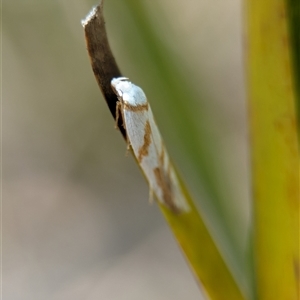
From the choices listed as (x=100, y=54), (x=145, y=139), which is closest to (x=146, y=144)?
(x=145, y=139)

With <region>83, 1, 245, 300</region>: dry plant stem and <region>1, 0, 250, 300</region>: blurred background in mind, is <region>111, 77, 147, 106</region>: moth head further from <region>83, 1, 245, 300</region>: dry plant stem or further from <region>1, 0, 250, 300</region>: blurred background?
<region>1, 0, 250, 300</region>: blurred background

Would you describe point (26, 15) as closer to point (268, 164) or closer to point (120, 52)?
point (120, 52)

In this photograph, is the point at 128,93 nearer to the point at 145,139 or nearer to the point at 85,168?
the point at 145,139

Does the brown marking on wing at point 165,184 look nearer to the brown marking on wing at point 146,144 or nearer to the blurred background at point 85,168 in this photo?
the brown marking on wing at point 146,144

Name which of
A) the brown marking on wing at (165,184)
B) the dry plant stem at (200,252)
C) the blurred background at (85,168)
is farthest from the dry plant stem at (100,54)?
the blurred background at (85,168)

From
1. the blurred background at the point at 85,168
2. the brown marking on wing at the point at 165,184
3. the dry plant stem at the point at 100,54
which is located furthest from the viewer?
the blurred background at the point at 85,168

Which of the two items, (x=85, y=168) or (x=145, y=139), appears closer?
(x=145, y=139)
